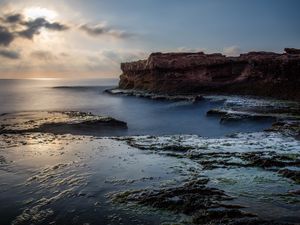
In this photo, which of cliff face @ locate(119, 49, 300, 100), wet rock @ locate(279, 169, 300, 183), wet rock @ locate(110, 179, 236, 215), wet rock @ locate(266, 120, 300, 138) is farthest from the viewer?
cliff face @ locate(119, 49, 300, 100)

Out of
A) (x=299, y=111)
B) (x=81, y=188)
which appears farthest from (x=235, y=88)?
(x=81, y=188)

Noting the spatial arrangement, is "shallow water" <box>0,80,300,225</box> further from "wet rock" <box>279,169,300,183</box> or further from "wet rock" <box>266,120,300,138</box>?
"wet rock" <box>266,120,300,138</box>

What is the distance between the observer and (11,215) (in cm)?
834

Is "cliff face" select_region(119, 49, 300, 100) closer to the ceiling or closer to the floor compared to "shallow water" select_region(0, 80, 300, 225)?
closer to the ceiling

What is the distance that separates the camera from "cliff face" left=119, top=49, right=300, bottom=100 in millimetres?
46094

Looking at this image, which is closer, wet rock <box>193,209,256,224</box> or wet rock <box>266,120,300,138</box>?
wet rock <box>193,209,256,224</box>

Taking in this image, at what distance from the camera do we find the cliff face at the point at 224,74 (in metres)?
46.1

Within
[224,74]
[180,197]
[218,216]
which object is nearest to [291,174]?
[180,197]

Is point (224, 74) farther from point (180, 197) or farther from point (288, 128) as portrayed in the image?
point (180, 197)

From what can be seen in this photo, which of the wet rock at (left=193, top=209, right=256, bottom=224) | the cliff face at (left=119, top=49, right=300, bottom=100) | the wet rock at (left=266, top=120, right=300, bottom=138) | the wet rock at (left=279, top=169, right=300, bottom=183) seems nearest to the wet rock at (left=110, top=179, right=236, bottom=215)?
the wet rock at (left=193, top=209, right=256, bottom=224)

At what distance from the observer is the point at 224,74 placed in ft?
185

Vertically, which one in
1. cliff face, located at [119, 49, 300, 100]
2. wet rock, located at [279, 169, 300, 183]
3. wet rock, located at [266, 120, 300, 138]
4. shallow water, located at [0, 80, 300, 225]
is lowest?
shallow water, located at [0, 80, 300, 225]

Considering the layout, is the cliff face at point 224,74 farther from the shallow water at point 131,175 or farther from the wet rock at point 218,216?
the wet rock at point 218,216

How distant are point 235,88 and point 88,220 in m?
48.1
